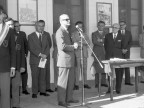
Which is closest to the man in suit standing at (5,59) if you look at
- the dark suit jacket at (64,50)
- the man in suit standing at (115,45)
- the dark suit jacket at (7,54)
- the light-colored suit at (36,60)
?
the dark suit jacket at (7,54)

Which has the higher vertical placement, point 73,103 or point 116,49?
point 116,49

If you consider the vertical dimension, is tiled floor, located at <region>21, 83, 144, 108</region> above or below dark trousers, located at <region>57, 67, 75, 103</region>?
below

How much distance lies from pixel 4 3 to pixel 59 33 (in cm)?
200

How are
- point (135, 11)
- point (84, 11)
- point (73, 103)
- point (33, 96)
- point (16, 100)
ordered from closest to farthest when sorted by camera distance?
1. point (16, 100)
2. point (73, 103)
3. point (33, 96)
4. point (84, 11)
5. point (135, 11)

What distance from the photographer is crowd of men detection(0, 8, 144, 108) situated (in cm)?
432

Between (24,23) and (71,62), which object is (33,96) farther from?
(24,23)

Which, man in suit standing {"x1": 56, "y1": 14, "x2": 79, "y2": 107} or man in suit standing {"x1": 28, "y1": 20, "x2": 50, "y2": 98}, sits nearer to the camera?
man in suit standing {"x1": 56, "y1": 14, "x2": 79, "y2": 107}

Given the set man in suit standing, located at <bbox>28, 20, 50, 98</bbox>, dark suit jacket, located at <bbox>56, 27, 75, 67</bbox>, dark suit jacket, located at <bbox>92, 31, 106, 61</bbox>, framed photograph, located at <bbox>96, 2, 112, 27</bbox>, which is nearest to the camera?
dark suit jacket, located at <bbox>56, 27, 75, 67</bbox>

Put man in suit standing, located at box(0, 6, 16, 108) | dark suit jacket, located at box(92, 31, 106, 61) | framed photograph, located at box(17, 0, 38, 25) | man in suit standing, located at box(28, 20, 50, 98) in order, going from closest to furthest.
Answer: man in suit standing, located at box(0, 6, 16, 108) → man in suit standing, located at box(28, 20, 50, 98) → framed photograph, located at box(17, 0, 38, 25) → dark suit jacket, located at box(92, 31, 106, 61)

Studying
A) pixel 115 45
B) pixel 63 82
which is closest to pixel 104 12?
pixel 115 45

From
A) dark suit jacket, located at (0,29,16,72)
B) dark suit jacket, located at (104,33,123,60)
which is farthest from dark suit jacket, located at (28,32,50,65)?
dark suit jacket, located at (0,29,16,72)

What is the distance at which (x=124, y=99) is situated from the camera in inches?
245

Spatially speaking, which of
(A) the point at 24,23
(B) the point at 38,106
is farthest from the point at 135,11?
(B) the point at 38,106

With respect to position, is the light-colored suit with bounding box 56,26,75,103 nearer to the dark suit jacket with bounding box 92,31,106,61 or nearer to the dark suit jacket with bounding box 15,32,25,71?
the dark suit jacket with bounding box 15,32,25,71
